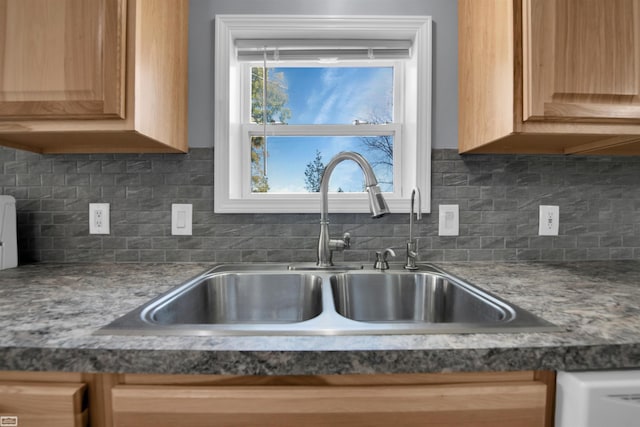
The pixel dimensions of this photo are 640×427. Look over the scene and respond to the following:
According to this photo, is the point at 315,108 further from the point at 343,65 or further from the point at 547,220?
the point at 547,220

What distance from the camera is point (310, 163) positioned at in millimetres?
1545

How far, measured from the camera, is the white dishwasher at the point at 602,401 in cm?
59

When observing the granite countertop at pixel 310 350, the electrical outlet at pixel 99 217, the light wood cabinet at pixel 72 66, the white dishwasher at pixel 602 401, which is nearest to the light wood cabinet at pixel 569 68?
the granite countertop at pixel 310 350

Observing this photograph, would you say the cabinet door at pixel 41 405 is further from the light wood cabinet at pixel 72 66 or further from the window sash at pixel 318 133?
the window sash at pixel 318 133

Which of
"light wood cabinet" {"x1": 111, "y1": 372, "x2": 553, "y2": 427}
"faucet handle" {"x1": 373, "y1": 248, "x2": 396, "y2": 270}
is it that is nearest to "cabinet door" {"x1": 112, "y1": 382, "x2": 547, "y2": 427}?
"light wood cabinet" {"x1": 111, "y1": 372, "x2": 553, "y2": 427}

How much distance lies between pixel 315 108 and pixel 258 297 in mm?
878

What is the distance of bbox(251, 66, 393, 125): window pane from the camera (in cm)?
155

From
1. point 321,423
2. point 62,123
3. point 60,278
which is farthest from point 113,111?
point 321,423

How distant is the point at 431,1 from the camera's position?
1396mm

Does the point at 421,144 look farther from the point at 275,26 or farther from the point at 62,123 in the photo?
the point at 62,123

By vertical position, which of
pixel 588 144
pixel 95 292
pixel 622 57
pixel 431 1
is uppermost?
pixel 431 1

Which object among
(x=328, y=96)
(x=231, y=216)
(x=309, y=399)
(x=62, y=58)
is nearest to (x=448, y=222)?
(x=328, y=96)

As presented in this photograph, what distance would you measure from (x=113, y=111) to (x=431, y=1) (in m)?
1.28

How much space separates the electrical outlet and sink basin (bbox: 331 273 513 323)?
0.95 m
